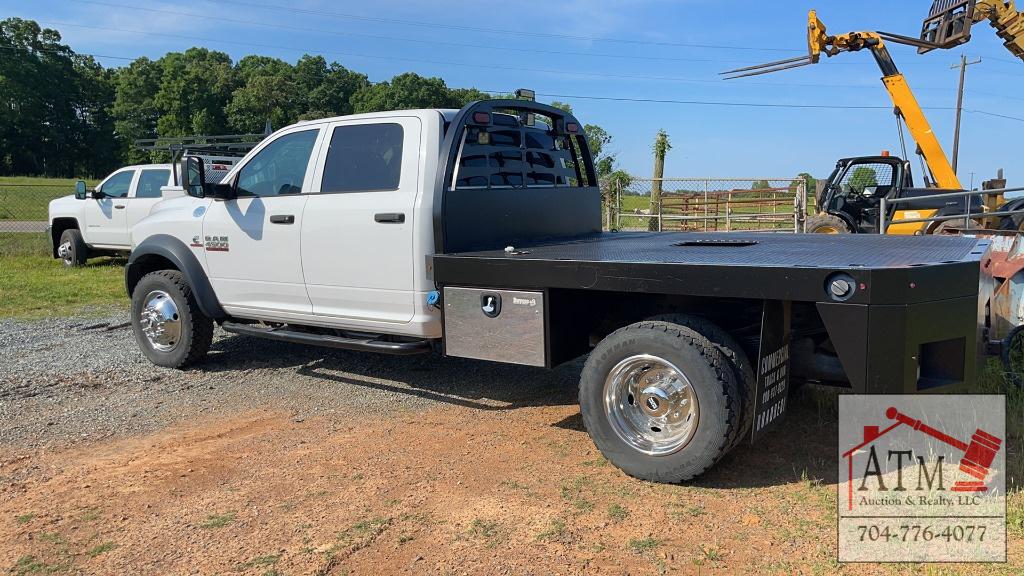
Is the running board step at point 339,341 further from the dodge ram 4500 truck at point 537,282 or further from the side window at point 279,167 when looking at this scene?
the side window at point 279,167

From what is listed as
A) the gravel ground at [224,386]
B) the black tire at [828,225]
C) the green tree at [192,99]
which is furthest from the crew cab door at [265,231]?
the green tree at [192,99]

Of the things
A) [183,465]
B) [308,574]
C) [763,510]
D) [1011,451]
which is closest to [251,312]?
[183,465]

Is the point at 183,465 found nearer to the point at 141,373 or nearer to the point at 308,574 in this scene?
the point at 308,574

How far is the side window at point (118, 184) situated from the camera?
14094 mm

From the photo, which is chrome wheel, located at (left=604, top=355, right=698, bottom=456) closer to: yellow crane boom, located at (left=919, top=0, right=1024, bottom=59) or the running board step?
the running board step

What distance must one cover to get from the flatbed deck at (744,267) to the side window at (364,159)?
91cm

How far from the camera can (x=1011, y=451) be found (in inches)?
164

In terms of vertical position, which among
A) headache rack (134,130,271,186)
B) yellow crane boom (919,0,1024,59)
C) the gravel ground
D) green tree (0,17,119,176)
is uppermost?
green tree (0,17,119,176)

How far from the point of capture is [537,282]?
4164 millimetres

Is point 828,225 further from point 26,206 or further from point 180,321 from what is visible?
point 26,206

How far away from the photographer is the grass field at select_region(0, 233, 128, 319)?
33.0 feet

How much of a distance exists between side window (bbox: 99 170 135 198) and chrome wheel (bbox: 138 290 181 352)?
28.1 ft

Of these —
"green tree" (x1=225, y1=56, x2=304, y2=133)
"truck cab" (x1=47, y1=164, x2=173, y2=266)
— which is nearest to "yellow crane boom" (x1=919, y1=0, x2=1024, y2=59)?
"truck cab" (x1=47, y1=164, x2=173, y2=266)

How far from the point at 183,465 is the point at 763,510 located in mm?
3251
